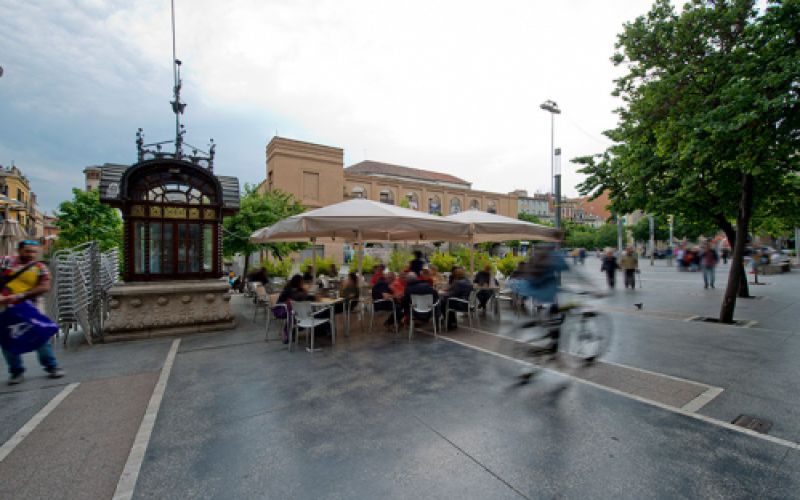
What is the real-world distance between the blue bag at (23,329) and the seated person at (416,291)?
214 inches

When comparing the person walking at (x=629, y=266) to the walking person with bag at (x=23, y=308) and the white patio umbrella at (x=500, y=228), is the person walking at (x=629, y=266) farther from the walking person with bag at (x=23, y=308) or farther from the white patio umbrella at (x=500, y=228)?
the walking person with bag at (x=23, y=308)

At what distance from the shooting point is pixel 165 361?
19.8 feet

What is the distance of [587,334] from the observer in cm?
526

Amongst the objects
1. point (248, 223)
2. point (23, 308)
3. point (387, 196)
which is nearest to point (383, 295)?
point (23, 308)

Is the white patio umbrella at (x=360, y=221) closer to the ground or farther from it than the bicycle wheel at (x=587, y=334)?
farther from it

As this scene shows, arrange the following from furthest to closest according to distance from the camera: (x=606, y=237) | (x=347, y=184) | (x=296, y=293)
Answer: (x=606, y=237)
(x=347, y=184)
(x=296, y=293)

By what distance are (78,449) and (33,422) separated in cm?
112

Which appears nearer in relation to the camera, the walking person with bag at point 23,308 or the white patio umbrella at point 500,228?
the walking person with bag at point 23,308

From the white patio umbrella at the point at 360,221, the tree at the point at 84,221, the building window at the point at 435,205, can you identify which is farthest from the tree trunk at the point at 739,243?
the building window at the point at 435,205

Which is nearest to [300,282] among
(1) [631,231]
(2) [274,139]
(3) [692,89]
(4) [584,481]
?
(4) [584,481]

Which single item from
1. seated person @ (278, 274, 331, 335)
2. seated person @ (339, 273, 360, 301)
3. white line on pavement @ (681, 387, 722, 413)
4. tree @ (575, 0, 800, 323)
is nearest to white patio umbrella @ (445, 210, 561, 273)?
seated person @ (339, 273, 360, 301)

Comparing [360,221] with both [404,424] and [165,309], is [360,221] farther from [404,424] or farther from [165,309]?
[165,309]

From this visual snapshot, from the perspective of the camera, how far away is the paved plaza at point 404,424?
9.09ft

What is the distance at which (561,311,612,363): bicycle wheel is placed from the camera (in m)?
5.22
